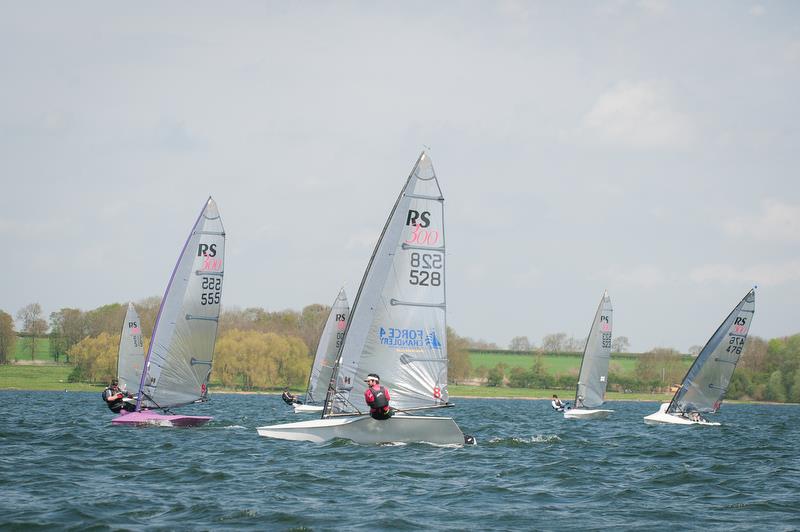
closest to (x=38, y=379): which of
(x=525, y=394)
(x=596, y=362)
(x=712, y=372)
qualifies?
(x=525, y=394)

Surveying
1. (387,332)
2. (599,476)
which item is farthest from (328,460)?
(599,476)

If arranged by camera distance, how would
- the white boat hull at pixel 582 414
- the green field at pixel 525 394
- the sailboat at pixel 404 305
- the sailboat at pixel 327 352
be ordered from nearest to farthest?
the sailboat at pixel 404 305
the sailboat at pixel 327 352
the white boat hull at pixel 582 414
the green field at pixel 525 394

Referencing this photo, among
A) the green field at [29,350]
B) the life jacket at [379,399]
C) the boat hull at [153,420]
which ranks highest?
the green field at [29,350]

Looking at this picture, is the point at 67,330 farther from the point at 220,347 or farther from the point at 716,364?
the point at 716,364

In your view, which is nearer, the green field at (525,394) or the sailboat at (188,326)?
Answer: the sailboat at (188,326)

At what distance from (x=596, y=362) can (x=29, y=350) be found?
342 ft

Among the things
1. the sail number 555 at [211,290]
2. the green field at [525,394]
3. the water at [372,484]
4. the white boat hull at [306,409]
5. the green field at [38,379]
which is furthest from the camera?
the green field at [525,394]

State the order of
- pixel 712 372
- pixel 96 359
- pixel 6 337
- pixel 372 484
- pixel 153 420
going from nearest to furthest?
1. pixel 372 484
2. pixel 153 420
3. pixel 712 372
4. pixel 96 359
5. pixel 6 337

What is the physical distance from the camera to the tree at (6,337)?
12081 cm

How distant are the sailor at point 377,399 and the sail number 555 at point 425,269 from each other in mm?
3144

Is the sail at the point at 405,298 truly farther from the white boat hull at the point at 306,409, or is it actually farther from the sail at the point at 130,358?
the sail at the point at 130,358

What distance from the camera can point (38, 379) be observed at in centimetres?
10781

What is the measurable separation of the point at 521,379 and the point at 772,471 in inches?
4898

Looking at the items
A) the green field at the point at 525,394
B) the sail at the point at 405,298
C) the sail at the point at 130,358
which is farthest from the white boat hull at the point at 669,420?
the green field at the point at 525,394
